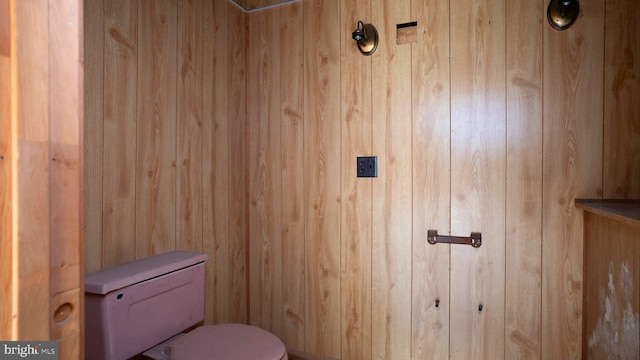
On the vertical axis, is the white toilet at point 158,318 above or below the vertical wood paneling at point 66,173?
below

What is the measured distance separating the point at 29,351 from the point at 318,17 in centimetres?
180

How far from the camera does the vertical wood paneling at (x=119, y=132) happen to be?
49.3 inches

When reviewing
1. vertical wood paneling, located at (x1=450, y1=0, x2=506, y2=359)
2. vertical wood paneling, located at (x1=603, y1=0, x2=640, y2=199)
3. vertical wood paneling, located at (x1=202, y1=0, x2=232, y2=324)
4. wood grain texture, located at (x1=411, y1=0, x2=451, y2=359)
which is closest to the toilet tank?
vertical wood paneling, located at (x1=202, y1=0, x2=232, y2=324)

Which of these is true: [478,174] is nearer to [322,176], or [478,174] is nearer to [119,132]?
[322,176]

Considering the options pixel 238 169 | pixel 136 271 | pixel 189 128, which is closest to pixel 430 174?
pixel 238 169

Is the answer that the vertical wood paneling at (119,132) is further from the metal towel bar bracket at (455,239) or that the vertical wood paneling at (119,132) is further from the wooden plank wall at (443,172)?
the metal towel bar bracket at (455,239)

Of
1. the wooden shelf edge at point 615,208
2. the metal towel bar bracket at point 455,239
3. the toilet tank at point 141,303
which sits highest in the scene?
the wooden shelf edge at point 615,208

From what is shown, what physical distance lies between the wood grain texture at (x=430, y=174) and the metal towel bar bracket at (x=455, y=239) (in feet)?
0.09

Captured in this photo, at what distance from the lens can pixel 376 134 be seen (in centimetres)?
171

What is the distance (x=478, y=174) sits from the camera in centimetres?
154

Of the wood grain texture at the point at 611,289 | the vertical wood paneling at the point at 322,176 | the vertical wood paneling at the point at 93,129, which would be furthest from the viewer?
the vertical wood paneling at the point at 322,176

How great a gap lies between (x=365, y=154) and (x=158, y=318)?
117 centimetres

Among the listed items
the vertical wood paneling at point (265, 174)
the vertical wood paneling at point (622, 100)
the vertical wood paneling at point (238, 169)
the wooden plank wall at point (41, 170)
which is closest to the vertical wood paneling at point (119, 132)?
the vertical wood paneling at point (238, 169)

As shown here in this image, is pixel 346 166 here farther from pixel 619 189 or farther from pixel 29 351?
pixel 29 351
